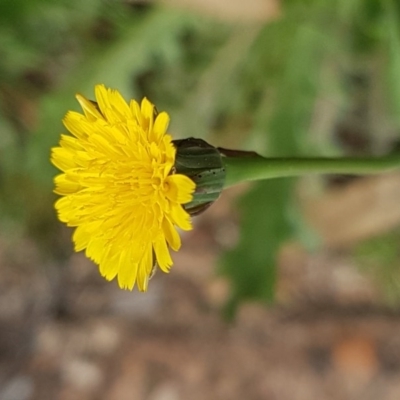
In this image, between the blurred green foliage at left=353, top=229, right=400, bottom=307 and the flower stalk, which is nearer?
the flower stalk

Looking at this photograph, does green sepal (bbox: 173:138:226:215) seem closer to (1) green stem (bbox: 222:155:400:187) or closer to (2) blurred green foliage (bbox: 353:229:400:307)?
(1) green stem (bbox: 222:155:400:187)

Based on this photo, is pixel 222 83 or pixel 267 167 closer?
pixel 267 167

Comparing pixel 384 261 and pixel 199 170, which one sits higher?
pixel 199 170

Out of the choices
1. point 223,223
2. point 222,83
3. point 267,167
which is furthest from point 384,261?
point 267,167

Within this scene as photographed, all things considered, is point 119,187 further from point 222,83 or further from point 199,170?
point 222,83

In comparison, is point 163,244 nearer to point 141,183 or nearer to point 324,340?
point 141,183

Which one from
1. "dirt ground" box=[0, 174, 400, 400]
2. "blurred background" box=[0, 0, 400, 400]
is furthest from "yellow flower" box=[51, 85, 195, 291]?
"dirt ground" box=[0, 174, 400, 400]

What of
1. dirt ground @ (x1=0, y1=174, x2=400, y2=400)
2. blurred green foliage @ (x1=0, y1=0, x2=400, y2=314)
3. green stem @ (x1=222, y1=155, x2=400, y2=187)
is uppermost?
blurred green foliage @ (x1=0, y1=0, x2=400, y2=314)
